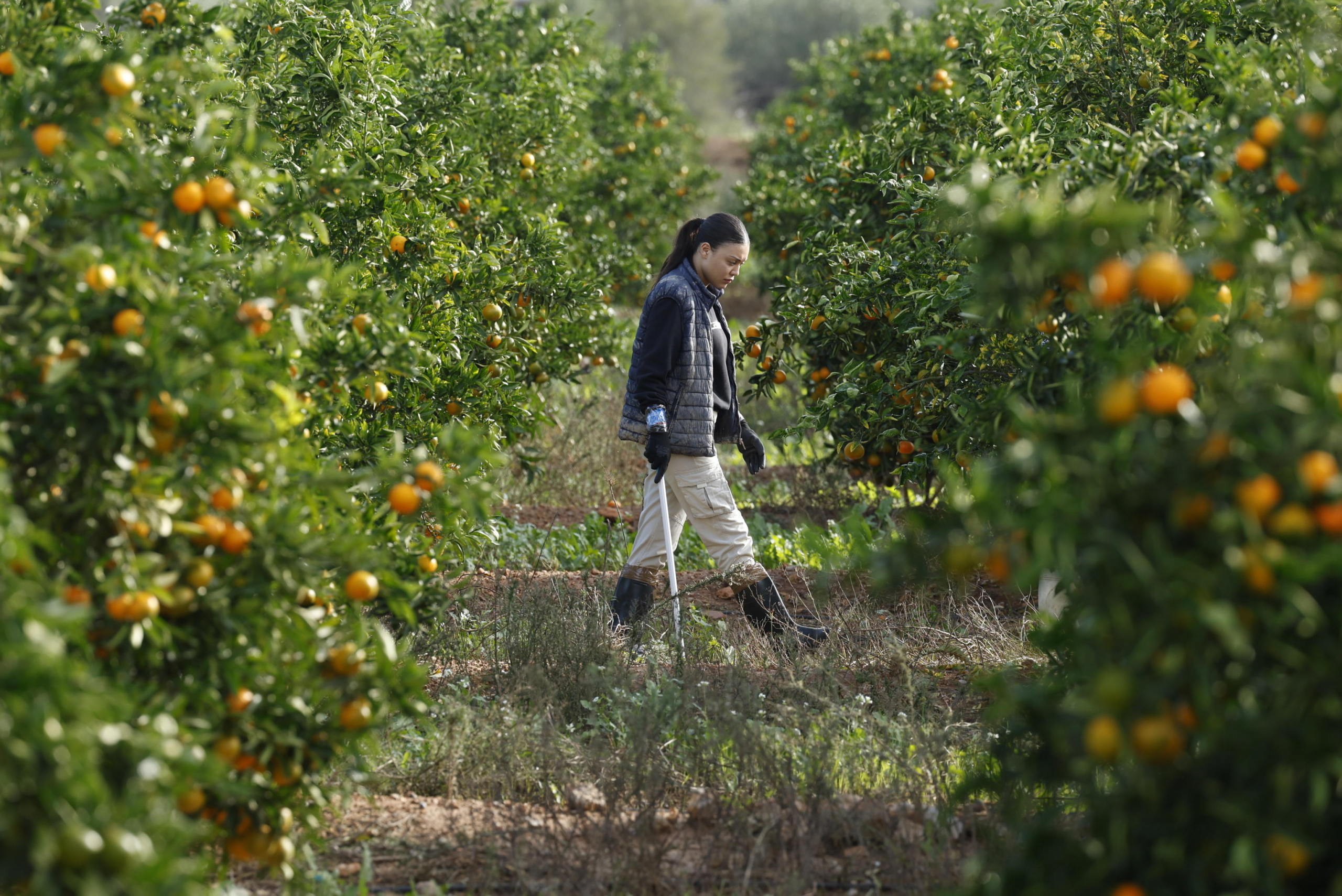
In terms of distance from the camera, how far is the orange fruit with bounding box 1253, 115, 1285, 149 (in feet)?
6.27

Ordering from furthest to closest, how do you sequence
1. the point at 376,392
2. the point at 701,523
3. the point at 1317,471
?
1. the point at 701,523
2. the point at 376,392
3. the point at 1317,471

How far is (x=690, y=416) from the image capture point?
13.7 ft

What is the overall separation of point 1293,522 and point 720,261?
291cm

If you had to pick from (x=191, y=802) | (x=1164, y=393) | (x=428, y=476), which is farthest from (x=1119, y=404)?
(x=191, y=802)

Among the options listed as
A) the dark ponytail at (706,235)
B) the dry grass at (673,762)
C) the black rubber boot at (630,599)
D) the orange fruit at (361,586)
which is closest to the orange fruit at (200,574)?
the orange fruit at (361,586)

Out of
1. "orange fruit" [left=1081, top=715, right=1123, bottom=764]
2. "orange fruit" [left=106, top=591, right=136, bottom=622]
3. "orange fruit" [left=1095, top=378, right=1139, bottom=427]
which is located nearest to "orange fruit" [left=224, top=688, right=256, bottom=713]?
"orange fruit" [left=106, top=591, right=136, bottom=622]

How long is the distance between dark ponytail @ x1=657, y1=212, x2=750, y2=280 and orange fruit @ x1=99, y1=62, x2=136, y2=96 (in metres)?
2.37


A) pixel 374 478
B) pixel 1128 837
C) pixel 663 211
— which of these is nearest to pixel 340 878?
pixel 374 478

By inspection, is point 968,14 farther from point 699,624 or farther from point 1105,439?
point 1105,439

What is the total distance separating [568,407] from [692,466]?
4.16 metres

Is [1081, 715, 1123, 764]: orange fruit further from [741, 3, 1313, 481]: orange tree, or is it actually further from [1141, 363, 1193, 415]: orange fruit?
[741, 3, 1313, 481]: orange tree

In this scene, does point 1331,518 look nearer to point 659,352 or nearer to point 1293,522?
point 1293,522

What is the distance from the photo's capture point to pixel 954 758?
9.78 ft

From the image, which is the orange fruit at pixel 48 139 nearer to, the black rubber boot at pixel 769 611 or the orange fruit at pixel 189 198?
the orange fruit at pixel 189 198
